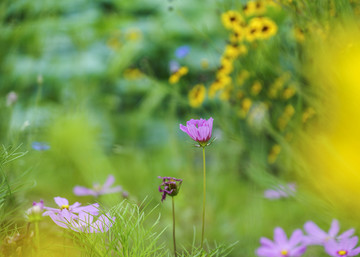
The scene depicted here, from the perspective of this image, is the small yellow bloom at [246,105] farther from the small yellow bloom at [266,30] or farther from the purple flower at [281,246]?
the purple flower at [281,246]

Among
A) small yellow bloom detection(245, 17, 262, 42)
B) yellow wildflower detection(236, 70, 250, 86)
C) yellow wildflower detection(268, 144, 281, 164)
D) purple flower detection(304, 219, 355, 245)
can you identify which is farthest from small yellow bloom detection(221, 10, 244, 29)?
purple flower detection(304, 219, 355, 245)

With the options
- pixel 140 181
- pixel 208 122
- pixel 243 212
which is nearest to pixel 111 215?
pixel 208 122

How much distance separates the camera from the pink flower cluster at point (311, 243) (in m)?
0.49

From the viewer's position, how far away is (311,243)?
547 mm

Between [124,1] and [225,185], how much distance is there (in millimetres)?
1260

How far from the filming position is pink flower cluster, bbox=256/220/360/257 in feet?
1.62

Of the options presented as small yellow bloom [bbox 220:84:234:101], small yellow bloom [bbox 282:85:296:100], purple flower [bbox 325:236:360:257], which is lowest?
purple flower [bbox 325:236:360:257]

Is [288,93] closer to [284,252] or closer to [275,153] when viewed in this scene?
[275,153]

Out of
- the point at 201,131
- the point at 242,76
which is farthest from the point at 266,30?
the point at 201,131

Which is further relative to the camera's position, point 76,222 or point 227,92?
point 227,92

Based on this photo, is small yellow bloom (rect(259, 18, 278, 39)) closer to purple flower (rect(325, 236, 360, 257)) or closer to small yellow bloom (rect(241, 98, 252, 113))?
small yellow bloom (rect(241, 98, 252, 113))

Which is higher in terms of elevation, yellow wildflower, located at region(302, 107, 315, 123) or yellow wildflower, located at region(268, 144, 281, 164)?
yellow wildflower, located at region(268, 144, 281, 164)

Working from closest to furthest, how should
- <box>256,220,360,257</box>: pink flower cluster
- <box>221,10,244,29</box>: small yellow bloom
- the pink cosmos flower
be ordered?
the pink cosmos flower → <box>256,220,360,257</box>: pink flower cluster → <box>221,10,244,29</box>: small yellow bloom

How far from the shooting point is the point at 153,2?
2.19 meters
